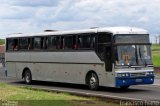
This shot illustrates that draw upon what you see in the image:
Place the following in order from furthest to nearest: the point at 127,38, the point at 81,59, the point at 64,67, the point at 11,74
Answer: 1. the point at 11,74
2. the point at 64,67
3. the point at 81,59
4. the point at 127,38

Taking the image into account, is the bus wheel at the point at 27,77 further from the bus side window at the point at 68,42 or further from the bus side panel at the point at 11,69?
the bus side window at the point at 68,42

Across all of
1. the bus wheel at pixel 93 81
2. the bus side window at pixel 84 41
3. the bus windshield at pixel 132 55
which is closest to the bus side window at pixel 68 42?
the bus side window at pixel 84 41

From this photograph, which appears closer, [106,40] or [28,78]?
[106,40]

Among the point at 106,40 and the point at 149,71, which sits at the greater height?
the point at 106,40

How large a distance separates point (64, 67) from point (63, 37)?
1582 mm

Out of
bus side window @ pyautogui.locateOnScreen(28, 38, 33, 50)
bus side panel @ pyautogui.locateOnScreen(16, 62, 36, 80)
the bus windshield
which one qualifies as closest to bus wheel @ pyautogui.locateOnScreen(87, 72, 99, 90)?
the bus windshield

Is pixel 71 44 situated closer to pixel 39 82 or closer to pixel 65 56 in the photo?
pixel 65 56

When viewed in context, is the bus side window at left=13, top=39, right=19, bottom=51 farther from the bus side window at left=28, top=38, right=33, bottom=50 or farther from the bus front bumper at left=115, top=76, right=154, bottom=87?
the bus front bumper at left=115, top=76, right=154, bottom=87

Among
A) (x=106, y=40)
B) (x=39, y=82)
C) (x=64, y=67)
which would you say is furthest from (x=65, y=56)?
(x=39, y=82)

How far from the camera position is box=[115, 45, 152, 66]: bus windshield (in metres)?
22.1

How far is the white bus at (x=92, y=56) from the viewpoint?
73.0 ft

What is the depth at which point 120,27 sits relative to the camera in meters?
22.8

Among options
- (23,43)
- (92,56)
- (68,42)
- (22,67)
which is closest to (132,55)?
(92,56)

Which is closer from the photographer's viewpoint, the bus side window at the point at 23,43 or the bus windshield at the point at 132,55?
the bus windshield at the point at 132,55
